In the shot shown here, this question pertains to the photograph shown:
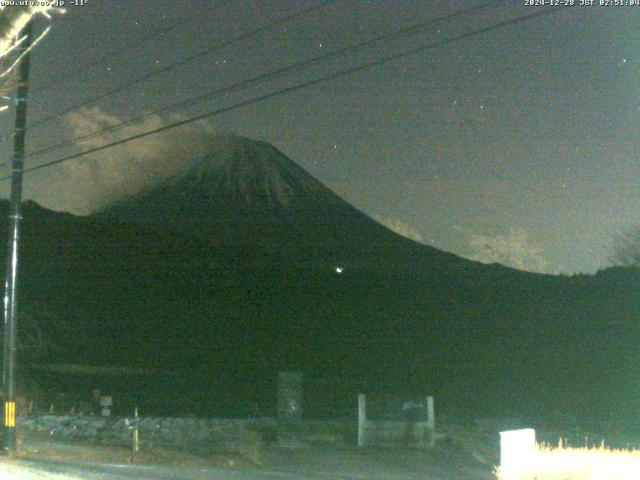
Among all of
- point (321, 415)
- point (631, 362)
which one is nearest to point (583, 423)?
point (321, 415)

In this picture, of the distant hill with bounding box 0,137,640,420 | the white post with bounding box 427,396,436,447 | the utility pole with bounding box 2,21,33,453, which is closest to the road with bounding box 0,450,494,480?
the utility pole with bounding box 2,21,33,453

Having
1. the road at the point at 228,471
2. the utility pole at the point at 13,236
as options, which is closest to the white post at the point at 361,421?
the road at the point at 228,471

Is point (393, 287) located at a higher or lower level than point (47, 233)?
lower

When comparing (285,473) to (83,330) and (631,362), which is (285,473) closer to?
(631,362)

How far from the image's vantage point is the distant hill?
1709 inches

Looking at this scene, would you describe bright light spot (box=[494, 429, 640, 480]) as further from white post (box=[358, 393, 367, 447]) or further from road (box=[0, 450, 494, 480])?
white post (box=[358, 393, 367, 447])

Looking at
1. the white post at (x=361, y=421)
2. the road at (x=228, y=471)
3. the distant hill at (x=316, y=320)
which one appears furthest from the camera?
the distant hill at (x=316, y=320)

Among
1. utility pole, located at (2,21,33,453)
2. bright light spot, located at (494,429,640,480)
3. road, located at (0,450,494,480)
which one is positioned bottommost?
road, located at (0,450,494,480)

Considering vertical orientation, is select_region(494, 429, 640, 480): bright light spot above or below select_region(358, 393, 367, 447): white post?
above

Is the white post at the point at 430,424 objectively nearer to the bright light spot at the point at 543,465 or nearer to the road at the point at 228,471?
the road at the point at 228,471

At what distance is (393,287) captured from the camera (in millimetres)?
59688

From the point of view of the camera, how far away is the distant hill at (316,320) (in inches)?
1709

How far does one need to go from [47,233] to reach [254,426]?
151 ft

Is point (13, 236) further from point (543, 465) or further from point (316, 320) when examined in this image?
point (316, 320)
